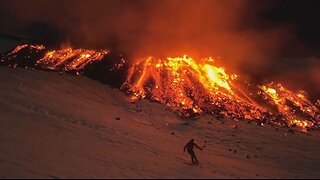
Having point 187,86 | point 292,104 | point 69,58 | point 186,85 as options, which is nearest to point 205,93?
point 187,86

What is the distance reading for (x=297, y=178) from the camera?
2770 cm

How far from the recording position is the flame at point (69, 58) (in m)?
52.3

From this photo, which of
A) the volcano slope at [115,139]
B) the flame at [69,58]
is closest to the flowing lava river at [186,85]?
the flame at [69,58]

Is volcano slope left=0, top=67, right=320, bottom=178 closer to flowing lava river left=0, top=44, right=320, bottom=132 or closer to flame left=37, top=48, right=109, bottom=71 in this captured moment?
flowing lava river left=0, top=44, right=320, bottom=132

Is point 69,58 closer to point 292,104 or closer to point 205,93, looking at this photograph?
point 205,93

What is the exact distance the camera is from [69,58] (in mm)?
54531

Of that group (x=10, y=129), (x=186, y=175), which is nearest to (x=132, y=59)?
(x=10, y=129)

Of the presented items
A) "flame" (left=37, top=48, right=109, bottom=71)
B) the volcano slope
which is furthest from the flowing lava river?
the volcano slope

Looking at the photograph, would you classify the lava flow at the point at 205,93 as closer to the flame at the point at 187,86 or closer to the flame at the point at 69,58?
the flame at the point at 187,86

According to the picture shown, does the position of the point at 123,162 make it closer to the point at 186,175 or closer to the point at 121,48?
the point at 186,175

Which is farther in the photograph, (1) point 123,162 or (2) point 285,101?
(2) point 285,101

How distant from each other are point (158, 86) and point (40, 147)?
78.2ft

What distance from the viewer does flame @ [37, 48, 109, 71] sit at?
172ft

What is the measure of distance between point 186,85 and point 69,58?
14.1 meters
